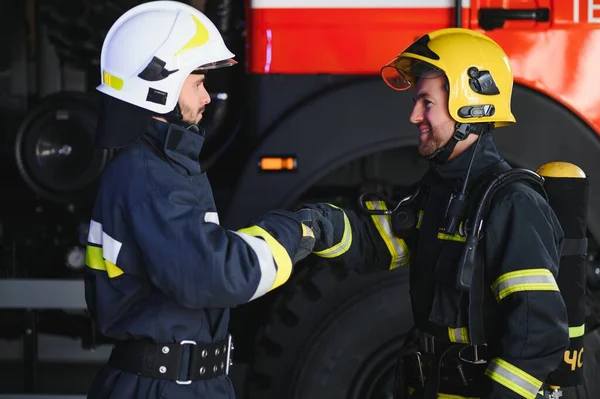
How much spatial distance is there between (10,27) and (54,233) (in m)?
0.90

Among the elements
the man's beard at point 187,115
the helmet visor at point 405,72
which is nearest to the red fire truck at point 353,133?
the helmet visor at point 405,72

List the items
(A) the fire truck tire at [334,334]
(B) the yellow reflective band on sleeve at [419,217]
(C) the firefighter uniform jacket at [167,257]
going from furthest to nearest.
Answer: (A) the fire truck tire at [334,334]
(B) the yellow reflective band on sleeve at [419,217]
(C) the firefighter uniform jacket at [167,257]

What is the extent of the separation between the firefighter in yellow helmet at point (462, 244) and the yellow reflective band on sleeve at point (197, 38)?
21.0 inches

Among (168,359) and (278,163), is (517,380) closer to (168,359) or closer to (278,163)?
(168,359)

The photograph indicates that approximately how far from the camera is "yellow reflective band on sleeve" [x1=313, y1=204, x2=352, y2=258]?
8.59 ft

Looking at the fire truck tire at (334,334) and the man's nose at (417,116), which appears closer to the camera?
the man's nose at (417,116)

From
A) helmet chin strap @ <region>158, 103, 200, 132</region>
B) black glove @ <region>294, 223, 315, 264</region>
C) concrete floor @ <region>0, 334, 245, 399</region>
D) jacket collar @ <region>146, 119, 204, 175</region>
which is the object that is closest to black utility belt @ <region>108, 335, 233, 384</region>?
black glove @ <region>294, 223, 315, 264</region>

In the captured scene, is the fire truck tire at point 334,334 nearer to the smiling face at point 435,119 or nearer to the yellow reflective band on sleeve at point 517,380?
the smiling face at point 435,119

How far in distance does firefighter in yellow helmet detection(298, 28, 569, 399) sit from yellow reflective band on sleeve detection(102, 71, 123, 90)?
60 centimetres

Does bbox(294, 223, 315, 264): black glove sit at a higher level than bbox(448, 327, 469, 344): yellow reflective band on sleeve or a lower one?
higher

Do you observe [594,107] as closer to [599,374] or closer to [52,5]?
[599,374]

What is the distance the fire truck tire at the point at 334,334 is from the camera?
3176 mm

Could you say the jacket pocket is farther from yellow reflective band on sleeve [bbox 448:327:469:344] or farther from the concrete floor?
the concrete floor

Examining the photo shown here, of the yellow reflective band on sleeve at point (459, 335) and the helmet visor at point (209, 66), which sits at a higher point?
the helmet visor at point (209, 66)
